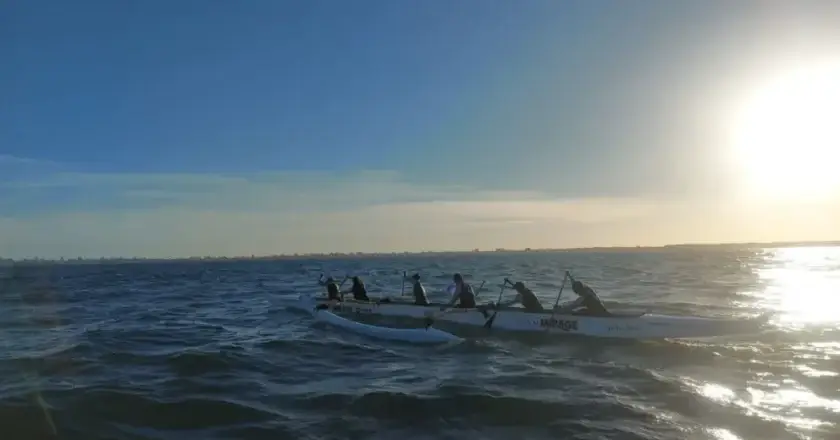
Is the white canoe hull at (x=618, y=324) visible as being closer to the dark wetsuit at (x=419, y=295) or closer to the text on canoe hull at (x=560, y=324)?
the text on canoe hull at (x=560, y=324)

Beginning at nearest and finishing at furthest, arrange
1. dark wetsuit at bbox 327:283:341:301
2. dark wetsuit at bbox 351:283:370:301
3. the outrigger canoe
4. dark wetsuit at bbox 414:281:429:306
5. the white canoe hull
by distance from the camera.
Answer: the white canoe hull, the outrigger canoe, dark wetsuit at bbox 414:281:429:306, dark wetsuit at bbox 351:283:370:301, dark wetsuit at bbox 327:283:341:301

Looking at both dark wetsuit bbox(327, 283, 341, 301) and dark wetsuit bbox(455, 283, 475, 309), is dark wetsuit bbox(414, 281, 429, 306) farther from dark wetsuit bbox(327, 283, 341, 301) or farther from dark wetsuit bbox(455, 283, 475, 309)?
dark wetsuit bbox(327, 283, 341, 301)

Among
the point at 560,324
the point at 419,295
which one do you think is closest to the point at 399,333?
the point at 419,295

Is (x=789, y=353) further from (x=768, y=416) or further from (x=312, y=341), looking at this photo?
(x=312, y=341)

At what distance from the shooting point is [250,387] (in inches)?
551

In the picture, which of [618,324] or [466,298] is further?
[466,298]

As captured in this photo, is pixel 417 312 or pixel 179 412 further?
pixel 417 312

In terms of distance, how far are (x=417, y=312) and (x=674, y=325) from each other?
9.45 meters

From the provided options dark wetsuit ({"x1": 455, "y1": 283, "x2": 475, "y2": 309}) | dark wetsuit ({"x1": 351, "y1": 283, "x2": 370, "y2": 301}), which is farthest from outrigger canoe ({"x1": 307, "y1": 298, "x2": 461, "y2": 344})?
dark wetsuit ({"x1": 455, "y1": 283, "x2": 475, "y2": 309})

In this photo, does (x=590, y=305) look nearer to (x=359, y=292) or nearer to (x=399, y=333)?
(x=399, y=333)

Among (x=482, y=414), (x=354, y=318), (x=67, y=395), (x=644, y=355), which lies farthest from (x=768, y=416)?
(x=354, y=318)

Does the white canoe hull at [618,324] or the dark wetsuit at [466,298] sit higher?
the dark wetsuit at [466,298]

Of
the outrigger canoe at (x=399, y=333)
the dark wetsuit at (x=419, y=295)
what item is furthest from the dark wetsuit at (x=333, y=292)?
the dark wetsuit at (x=419, y=295)

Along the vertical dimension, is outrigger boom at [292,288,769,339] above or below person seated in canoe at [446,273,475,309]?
below
